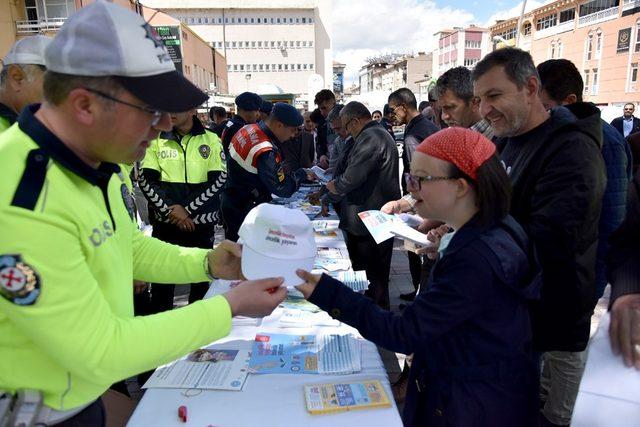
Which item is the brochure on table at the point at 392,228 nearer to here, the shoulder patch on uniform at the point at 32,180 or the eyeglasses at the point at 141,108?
the eyeglasses at the point at 141,108

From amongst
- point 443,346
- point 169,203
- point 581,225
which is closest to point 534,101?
point 581,225

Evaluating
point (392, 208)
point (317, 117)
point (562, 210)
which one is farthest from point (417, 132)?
point (317, 117)

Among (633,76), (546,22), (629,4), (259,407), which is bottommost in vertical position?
(259,407)

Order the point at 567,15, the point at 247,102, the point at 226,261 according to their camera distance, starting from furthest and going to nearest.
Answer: the point at 567,15 → the point at 247,102 → the point at 226,261

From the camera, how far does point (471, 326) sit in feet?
4.23

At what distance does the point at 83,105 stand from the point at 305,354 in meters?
1.16

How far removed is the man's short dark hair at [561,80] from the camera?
8.38 ft

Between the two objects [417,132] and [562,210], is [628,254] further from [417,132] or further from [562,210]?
[417,132]

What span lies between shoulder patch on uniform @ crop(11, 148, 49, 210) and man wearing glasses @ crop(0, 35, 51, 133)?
59.6 inches

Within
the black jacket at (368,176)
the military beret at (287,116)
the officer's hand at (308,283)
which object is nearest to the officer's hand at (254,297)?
the officer's hand at (308,283)

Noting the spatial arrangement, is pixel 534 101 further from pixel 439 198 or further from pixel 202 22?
pixel 202 22

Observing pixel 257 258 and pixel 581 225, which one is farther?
pixel 581 225

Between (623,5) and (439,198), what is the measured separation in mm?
35520

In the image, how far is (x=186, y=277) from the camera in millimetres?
1476
